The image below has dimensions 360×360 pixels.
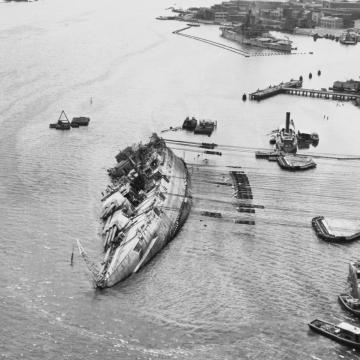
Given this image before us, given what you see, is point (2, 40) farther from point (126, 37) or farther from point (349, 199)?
point (349, 199)

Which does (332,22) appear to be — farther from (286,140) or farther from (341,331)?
(341,331)

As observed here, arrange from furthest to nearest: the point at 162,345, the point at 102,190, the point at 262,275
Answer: the point at 102,190
the point at 262,275
the point at 162,345

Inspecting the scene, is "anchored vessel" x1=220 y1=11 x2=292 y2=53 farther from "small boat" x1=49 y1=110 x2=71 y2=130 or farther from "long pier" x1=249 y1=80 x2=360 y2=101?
"small boat" x1=49 y1=110 x2=71 y2=130

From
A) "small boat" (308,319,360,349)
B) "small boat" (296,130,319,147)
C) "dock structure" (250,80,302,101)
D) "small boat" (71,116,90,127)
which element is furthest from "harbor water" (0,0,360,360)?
"dock structure" (250,80,302,101)

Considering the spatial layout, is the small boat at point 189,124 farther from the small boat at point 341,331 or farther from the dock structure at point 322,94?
the small boat at point 341,331

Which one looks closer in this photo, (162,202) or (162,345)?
(162,345)

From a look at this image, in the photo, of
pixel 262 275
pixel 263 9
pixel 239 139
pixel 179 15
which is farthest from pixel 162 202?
pixel 263 9
